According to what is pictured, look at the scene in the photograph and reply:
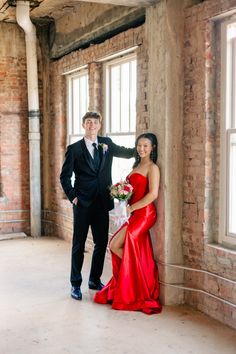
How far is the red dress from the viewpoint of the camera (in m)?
4.95

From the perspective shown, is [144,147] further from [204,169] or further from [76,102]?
[76,102]

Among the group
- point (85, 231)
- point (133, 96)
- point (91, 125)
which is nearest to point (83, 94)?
point (133, 96)

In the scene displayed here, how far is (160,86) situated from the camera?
4.97 metres

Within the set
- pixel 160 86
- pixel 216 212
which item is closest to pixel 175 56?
pixel 160 86

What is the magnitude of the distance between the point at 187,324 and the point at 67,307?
→ 1.27m

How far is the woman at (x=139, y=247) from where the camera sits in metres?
4.94

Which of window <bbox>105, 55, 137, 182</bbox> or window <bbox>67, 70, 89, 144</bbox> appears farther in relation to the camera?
window <bbox>67, 70, 89, 144</bbox>

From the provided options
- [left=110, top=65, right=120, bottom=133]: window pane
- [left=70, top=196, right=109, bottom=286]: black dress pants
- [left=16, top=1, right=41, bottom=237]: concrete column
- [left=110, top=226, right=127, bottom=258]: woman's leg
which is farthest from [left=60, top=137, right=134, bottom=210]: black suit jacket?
[left=16, top=1, right=41, bottom=237]: concrete column

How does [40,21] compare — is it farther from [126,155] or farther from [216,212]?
Answer: [216,212]

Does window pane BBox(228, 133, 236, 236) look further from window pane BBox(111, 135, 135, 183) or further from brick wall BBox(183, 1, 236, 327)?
window pane BBox(111, 135, 135, 183)

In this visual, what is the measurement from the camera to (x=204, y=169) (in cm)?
471

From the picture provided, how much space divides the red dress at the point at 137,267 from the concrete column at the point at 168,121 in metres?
0.11

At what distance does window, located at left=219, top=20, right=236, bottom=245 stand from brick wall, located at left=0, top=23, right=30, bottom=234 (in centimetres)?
512

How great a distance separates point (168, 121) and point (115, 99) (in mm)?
2211
